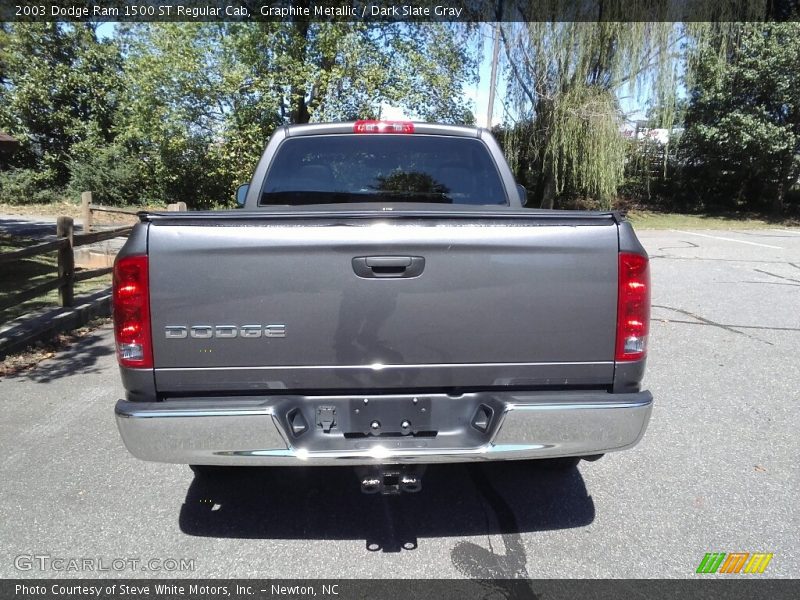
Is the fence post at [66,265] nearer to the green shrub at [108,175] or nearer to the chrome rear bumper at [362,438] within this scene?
the chrome rear bumper at [362,438]

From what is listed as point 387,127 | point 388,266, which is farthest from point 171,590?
point 387,127

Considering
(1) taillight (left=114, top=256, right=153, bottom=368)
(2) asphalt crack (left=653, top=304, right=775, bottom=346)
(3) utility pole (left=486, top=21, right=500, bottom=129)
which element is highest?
(3) utility pole (left=486, top=21, right=500, bottom=129)

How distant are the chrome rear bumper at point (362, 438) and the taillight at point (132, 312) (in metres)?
0.21

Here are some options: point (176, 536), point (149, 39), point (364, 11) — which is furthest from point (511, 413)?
point (149, 39)

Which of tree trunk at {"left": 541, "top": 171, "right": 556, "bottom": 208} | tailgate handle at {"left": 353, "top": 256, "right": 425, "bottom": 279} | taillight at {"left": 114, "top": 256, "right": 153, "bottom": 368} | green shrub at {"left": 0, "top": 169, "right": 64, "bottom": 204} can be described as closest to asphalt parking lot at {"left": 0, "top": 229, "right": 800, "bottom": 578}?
taillight at {"left": 114, "top": 256, "right": 153, "bottom": 368}

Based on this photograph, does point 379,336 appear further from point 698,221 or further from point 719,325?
point 698,221

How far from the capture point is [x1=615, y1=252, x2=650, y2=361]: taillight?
2.54 m

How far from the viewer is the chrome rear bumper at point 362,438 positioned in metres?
2.46

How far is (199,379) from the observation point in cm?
253

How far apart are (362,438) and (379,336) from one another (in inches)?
17.8

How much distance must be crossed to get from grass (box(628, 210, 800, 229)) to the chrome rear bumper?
22134mm

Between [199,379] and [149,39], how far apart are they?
62.3 feet

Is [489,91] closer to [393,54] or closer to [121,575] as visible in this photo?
[393,54]

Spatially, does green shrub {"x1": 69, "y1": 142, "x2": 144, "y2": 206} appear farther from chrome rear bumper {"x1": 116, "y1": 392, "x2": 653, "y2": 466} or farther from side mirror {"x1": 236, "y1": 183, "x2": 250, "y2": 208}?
chrome rear bumper {"x1": 116, "y1": 392, "x2": 653, "y2": 466}
